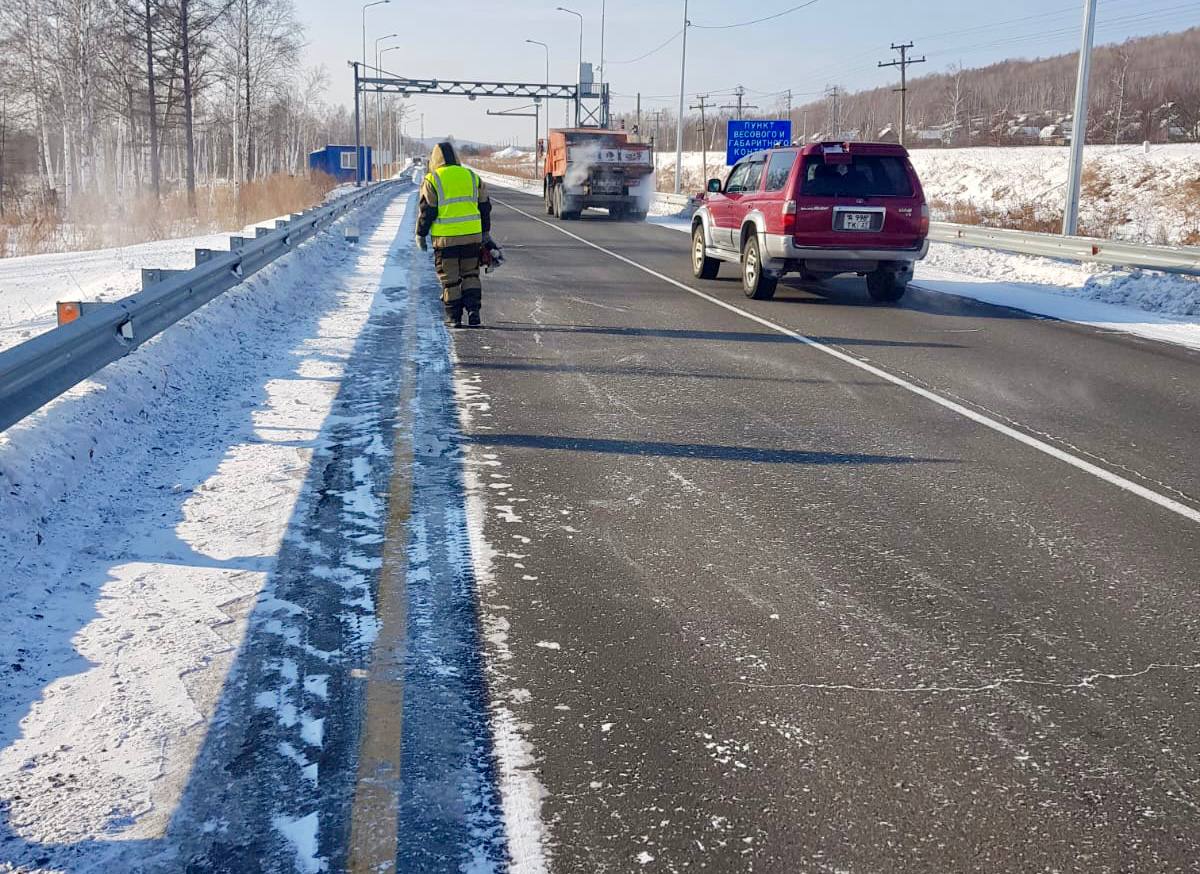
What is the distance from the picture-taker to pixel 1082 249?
1611 centimetres

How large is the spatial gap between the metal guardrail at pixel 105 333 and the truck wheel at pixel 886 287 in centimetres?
789

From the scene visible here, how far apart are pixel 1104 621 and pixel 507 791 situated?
2.45 m

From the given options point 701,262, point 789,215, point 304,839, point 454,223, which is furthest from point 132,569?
point 701,262

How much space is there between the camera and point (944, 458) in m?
6.29

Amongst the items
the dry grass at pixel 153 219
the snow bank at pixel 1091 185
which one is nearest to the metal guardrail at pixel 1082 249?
the snow bank at pixel 1091 185

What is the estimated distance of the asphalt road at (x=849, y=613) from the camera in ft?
8.97

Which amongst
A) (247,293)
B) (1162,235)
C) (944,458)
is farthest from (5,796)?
(1162,235)

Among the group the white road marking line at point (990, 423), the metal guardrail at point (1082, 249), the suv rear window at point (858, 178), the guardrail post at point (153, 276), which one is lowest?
the white road marking line at point (990, 423)

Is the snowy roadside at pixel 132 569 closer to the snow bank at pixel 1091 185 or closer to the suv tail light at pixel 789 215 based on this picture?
the suv tail light at pixel 789 215

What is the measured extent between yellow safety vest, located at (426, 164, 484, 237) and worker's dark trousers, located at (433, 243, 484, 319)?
0.65 ft

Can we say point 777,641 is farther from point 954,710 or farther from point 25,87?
point 25,87

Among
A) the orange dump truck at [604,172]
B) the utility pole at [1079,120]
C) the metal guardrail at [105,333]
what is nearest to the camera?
the metal guardrail at [105,333]

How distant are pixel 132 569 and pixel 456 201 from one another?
693 centimetres

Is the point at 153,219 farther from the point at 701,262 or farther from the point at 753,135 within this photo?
the point at 701,262
